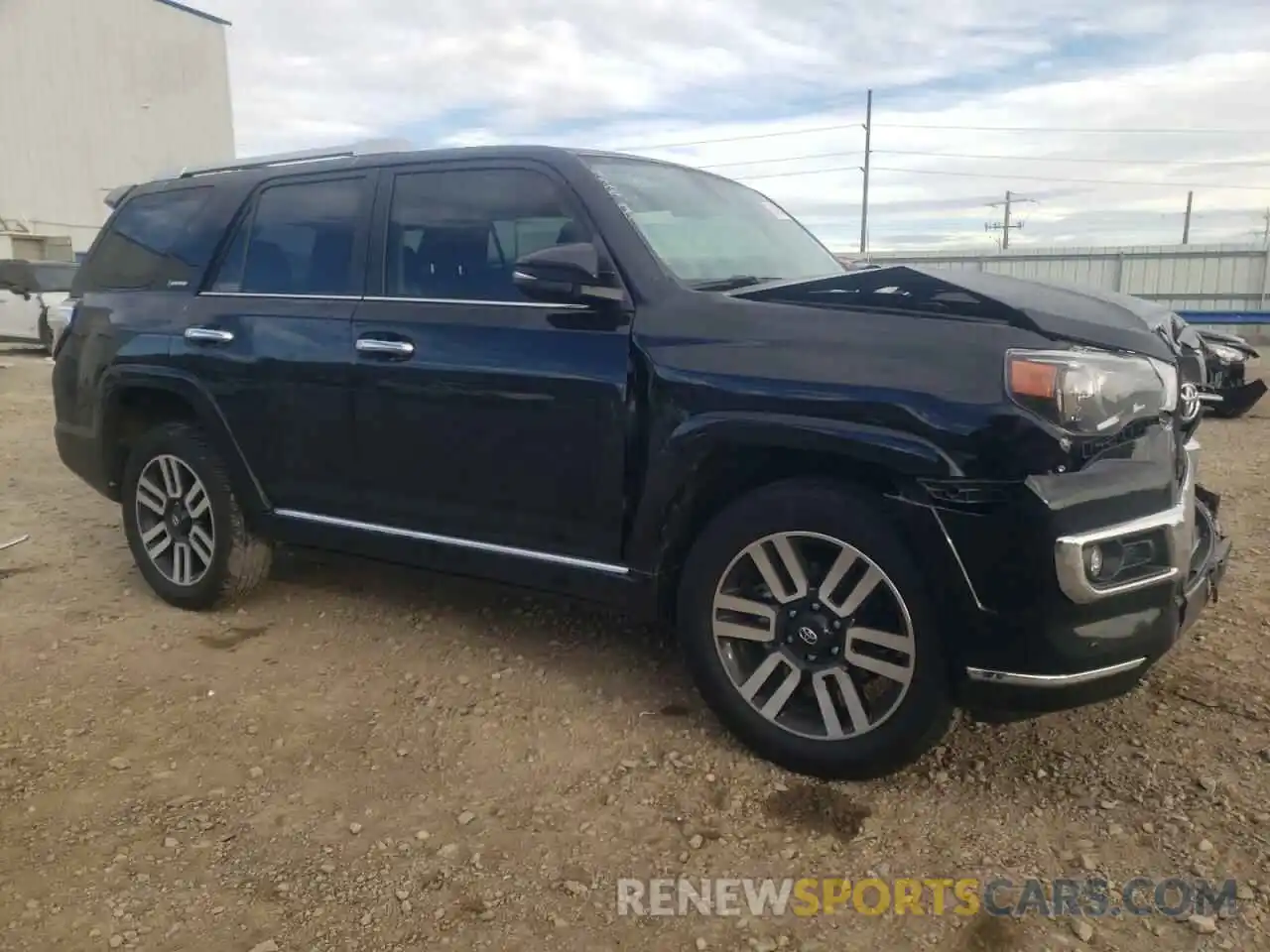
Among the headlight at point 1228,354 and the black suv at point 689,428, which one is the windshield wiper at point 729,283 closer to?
the black suv at point 689,428

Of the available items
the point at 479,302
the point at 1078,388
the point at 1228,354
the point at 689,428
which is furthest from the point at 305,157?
the point at 1228,354

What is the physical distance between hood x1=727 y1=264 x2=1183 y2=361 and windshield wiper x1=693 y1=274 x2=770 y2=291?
0.31 feet

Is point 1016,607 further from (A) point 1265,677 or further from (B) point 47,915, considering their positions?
(B) point 47,915

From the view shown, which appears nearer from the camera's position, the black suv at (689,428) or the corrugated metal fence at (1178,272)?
the black suv at (689,428)

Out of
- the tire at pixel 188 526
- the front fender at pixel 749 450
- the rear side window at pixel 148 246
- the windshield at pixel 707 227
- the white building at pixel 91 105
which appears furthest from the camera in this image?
the white building at pixel 91 105

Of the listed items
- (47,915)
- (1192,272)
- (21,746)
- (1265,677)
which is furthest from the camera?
(1192,272)

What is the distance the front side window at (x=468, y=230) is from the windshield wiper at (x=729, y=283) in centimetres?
42

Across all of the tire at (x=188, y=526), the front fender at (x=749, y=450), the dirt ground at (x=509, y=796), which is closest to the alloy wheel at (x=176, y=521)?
the tire at (x=188, y=526)

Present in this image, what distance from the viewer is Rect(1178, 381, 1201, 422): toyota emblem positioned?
278 centimetres

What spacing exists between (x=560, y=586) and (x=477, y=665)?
0.66 meters

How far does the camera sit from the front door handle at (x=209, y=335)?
13.4ft

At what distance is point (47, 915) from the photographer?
93.0 inches

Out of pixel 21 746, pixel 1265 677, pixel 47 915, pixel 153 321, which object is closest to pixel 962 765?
pixel 1265 677

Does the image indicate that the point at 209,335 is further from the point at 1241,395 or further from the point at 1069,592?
the point at 1241,395
